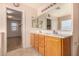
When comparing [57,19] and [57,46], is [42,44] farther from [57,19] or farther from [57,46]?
[57,19]

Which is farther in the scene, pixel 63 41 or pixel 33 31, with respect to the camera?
pixel 33 31

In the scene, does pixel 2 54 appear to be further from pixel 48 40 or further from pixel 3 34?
pixel 48 40

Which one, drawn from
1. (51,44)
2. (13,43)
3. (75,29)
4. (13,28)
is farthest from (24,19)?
(75,29)

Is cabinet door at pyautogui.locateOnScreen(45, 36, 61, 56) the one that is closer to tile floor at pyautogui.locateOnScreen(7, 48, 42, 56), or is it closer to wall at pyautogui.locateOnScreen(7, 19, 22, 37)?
tile floor at pyautogui.locateOnScreen(7, 48, 42, 56)

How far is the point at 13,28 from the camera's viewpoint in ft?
4.56

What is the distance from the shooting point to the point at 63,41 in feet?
4.30

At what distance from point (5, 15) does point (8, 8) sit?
10 centimetres

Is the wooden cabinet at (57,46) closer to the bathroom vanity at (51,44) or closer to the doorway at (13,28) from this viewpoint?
the bathroom vanity at (51,44)

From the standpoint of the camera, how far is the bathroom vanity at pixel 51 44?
1319mm

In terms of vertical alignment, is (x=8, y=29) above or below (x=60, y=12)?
below

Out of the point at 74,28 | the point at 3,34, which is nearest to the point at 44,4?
the point at 74,28

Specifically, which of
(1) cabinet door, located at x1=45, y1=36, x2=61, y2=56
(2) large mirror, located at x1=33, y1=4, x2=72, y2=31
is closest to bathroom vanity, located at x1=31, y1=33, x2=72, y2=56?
(1) cabinet door, located at x1=45, y1=36, x2=61, y2=56

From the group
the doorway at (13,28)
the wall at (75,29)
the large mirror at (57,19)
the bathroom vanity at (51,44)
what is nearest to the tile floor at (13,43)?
the doorway at (13,28)

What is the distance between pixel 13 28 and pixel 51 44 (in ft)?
1.83
